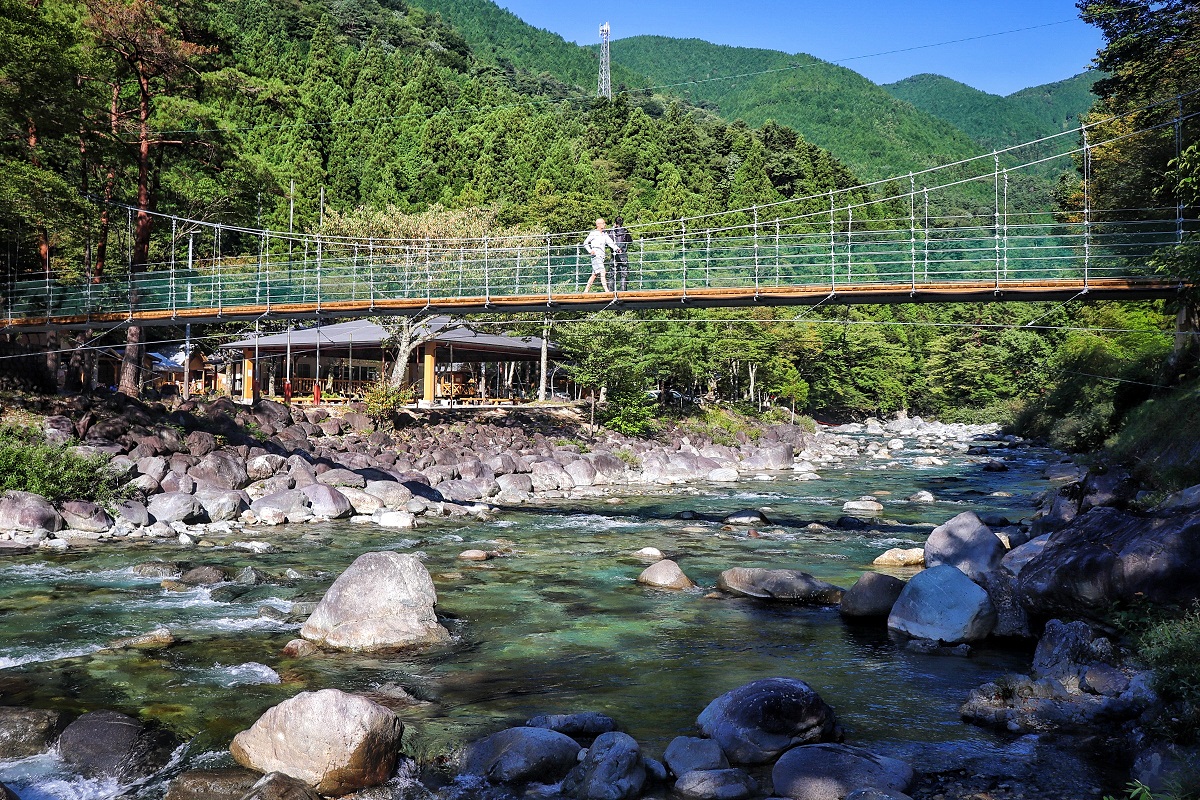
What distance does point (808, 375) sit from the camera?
155 feet

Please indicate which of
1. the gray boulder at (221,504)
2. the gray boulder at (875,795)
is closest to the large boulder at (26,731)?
the gray boulder at (875,795)

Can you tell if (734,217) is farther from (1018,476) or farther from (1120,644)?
(1120,644)

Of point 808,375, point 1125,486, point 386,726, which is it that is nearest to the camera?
point 386,726

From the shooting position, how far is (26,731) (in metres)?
5.78

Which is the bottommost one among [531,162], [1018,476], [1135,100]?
[1018,476]

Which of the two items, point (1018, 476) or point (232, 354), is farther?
point (232, 354)

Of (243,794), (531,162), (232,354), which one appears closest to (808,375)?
(531,162)

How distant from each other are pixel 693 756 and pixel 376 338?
2386cm

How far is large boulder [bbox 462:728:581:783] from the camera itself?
5.37 meters

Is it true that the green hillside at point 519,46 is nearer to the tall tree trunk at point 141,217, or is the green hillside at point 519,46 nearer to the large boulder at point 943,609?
the tall tree trunk at point 141,217

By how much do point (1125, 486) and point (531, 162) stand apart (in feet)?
146

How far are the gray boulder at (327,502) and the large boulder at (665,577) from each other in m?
6.84

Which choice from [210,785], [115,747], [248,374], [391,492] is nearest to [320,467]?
[391,492]

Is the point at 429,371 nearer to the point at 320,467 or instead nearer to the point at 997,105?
the point at 320,467
